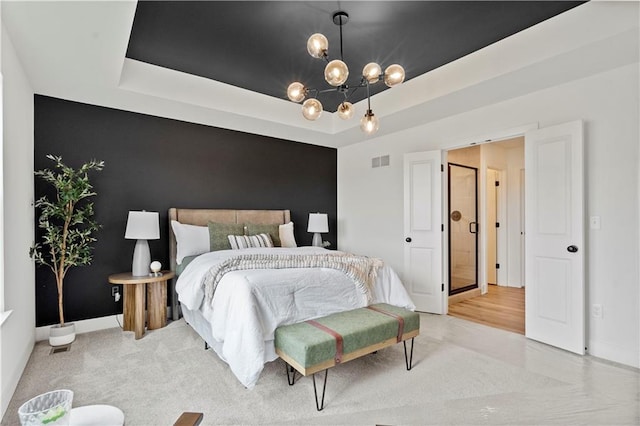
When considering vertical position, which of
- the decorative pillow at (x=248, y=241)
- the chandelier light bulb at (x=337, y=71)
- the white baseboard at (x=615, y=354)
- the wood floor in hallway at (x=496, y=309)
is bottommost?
the wood floor in hallway at (x=496, y=309)

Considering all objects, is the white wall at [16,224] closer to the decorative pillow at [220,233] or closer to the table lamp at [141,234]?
the table lamp at [141,234]

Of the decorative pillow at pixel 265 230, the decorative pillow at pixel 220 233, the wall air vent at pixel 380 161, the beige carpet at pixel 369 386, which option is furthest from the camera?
the wall air vent at pixel 380 161

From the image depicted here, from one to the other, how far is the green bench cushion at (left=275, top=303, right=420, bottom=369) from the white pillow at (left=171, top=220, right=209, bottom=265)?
1873mm

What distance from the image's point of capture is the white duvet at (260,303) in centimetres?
215

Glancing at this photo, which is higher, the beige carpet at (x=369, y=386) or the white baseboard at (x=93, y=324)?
the white baseboard at (x=93, y=324)

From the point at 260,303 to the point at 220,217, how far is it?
226 cm

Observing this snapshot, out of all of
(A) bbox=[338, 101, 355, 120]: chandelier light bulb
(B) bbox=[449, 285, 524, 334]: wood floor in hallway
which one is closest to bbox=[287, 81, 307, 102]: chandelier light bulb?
(A) bbox=[338, 101, 355, 120]: chandelier light bulb

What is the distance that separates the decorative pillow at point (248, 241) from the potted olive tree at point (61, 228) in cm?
140

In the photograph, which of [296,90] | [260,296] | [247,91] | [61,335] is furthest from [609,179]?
[61,335]

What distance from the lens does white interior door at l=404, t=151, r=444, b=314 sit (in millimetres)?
4086

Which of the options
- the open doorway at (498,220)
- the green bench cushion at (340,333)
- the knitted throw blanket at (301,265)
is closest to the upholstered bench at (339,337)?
the green bench cushion at (340,333)

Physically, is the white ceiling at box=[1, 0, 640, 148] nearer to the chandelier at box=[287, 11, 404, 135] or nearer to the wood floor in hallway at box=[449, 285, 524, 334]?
the chandelier at box=[287, 11, 404, 135]

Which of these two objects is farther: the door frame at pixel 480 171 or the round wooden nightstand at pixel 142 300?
the door frame at pixel 480 171

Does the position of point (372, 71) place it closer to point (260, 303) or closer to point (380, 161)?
point (260, 303)
